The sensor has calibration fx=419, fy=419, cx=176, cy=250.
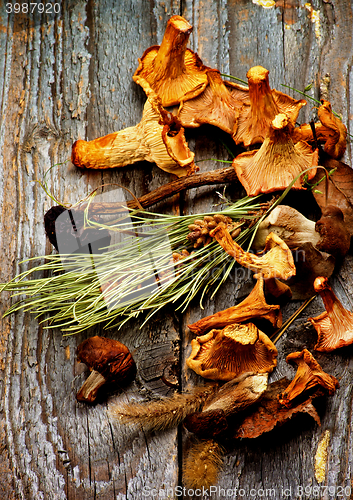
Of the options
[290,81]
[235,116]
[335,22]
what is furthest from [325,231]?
[335,22]

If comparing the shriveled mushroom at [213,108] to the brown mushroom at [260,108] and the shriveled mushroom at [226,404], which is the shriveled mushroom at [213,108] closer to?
the brown mushroom at [260,108]

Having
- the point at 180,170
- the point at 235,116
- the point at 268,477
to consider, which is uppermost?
the point at 235,116

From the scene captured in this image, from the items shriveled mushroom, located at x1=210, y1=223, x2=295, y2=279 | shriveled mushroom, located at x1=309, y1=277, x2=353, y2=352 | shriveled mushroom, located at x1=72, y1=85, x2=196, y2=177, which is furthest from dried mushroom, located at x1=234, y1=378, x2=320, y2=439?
shriveled mushroom, located at x1=72, y1=85, x2=196, y2=177

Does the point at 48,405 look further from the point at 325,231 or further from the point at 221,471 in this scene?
the point at 325,231

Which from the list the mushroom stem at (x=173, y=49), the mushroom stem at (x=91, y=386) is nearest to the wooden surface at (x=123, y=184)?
the mushroom stem at (x=91, y=386)

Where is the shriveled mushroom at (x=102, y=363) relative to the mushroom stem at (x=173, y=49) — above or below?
below

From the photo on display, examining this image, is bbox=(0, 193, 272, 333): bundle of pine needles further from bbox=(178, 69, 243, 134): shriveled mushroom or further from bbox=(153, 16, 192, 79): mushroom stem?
bbox=(153, 16, 192, 79): mushroom stem
